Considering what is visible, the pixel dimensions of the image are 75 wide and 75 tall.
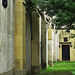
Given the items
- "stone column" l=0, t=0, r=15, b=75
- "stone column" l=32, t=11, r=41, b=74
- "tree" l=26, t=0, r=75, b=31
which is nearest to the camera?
"stone column" l=0, t=0, r=15, b=75

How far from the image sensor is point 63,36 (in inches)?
1634

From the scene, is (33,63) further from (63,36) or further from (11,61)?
(63,36)

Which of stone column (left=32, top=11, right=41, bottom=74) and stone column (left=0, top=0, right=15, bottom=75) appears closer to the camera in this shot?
stone column (left=0, top=0, right=15, bottom=75)

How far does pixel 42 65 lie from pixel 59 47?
1821 centimetres

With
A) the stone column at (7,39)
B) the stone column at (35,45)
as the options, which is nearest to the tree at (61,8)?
the stone column at (7,39)

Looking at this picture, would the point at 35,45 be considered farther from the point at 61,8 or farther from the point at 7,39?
the point at 7,39

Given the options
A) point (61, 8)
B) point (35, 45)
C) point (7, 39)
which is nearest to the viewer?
point (7, 39)

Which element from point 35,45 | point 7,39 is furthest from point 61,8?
point 7,39

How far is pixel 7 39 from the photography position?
32.8 ft

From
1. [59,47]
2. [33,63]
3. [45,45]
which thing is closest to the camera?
[33,63]

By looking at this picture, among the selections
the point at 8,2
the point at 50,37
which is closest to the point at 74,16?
the point at 8,2

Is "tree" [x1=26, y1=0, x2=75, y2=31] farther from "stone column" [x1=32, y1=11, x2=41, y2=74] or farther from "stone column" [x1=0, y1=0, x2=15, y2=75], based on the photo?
"stone column" [x1=32, y1=11, x2=41, y2=74]

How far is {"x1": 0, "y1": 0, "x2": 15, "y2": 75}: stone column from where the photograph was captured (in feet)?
30.2

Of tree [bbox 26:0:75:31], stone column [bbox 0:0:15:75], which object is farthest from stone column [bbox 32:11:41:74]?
stone column [bbox 0:0:15:75]
